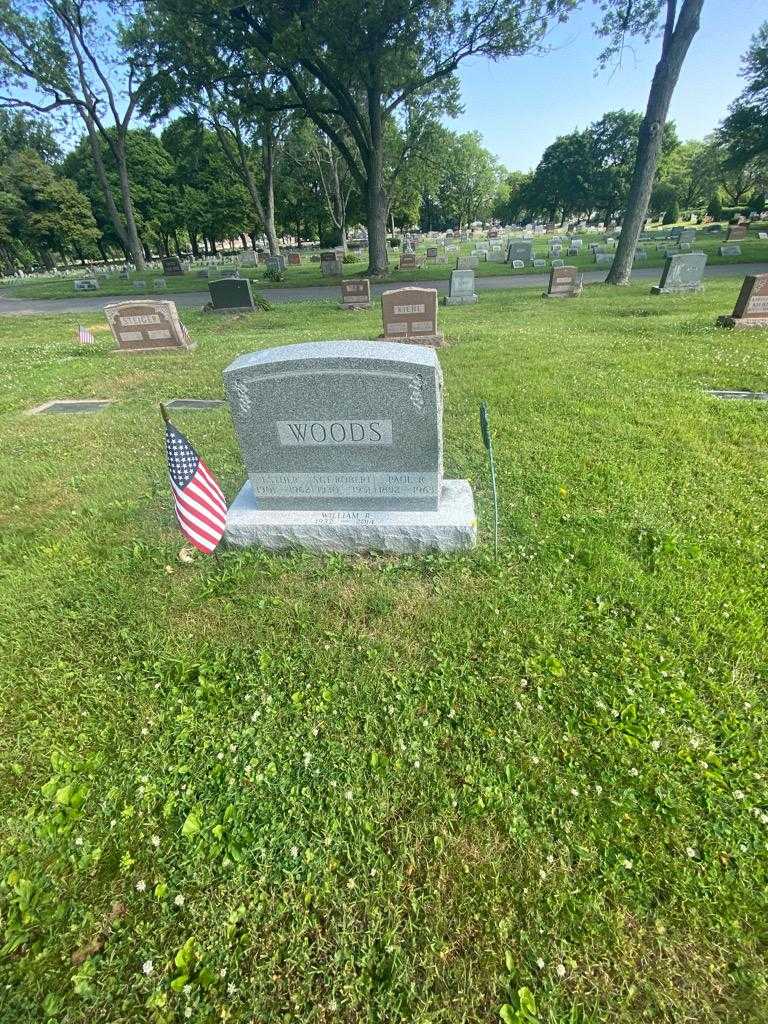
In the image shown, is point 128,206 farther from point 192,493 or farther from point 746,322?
point 192,493

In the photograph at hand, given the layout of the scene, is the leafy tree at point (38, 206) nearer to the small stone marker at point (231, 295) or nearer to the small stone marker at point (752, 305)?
the small stone marker at point (231, 295)

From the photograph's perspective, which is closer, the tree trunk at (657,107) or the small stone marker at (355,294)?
the tree trunk at (657,107)

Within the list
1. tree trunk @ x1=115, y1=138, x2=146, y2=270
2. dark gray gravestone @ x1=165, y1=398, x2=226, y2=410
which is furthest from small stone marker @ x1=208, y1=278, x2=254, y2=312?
tree trunk @ x1=115, y1=138, x2=146, y2=270

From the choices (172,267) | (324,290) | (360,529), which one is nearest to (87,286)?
(172,267)

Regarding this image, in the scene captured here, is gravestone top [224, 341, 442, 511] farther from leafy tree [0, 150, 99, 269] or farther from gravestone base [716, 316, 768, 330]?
leafy tree [0, 150, 99, 269]

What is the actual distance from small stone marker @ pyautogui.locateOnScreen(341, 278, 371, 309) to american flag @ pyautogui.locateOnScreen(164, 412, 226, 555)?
14.8 metres

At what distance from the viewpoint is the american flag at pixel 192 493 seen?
312 centimetres

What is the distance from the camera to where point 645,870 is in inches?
74.8

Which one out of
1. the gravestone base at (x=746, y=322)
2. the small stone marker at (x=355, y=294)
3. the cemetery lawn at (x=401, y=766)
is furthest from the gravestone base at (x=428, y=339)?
the small stone marker at (x=355, y=294)

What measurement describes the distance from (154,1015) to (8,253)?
72.8 m

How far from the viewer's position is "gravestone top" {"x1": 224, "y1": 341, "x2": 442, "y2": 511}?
3309 mm

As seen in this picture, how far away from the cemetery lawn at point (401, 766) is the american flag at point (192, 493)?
0.54 m

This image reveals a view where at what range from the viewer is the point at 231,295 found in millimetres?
15922

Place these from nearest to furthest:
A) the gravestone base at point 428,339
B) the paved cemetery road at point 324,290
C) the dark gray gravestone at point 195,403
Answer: the dark gray gravestone at point 195,403
the gravestone base at point 428,339
the paved cemetery road at point 324,290
